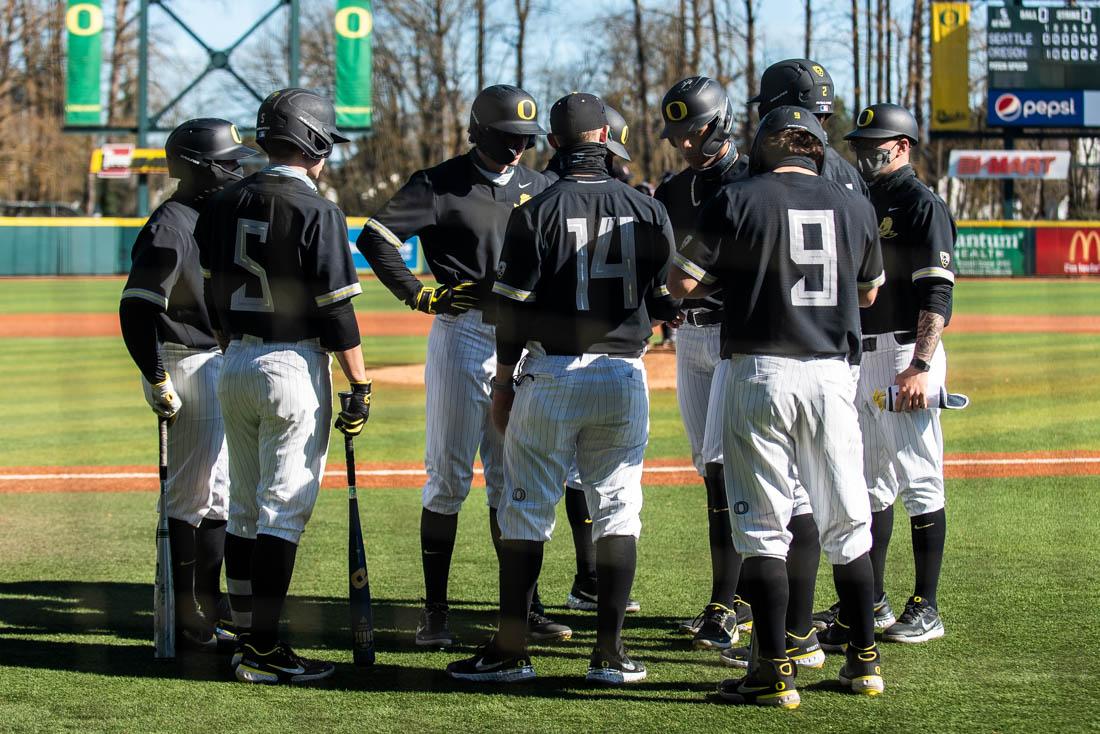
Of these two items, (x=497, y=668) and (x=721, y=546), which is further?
(x=721, y=546)

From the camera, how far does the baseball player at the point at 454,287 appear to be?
4484mm

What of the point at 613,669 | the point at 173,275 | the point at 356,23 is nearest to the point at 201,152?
the point at 173,275

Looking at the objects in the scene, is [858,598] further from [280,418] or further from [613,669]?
[280,418]

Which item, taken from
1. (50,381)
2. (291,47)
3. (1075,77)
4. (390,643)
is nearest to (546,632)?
(390,643)

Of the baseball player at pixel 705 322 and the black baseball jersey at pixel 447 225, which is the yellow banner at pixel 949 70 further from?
the black baseball jersey at pixel 447 225

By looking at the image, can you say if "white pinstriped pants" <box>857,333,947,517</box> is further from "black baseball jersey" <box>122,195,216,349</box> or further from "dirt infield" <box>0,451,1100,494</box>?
"dirt infield" <box>0,451,1100,494</box>

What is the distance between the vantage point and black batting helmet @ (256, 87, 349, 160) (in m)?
4.00

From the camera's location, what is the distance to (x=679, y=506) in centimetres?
685

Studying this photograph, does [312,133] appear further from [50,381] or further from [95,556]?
[50,381]

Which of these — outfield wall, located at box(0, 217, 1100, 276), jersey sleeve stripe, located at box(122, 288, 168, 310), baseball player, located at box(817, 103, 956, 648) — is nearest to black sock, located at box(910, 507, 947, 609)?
baseball player, located at box(817, 103, 956, 648)

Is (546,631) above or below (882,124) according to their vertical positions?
below

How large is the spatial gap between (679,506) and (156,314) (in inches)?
134

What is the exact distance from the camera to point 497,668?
13.1 feet

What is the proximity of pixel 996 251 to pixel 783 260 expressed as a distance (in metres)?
29.1
